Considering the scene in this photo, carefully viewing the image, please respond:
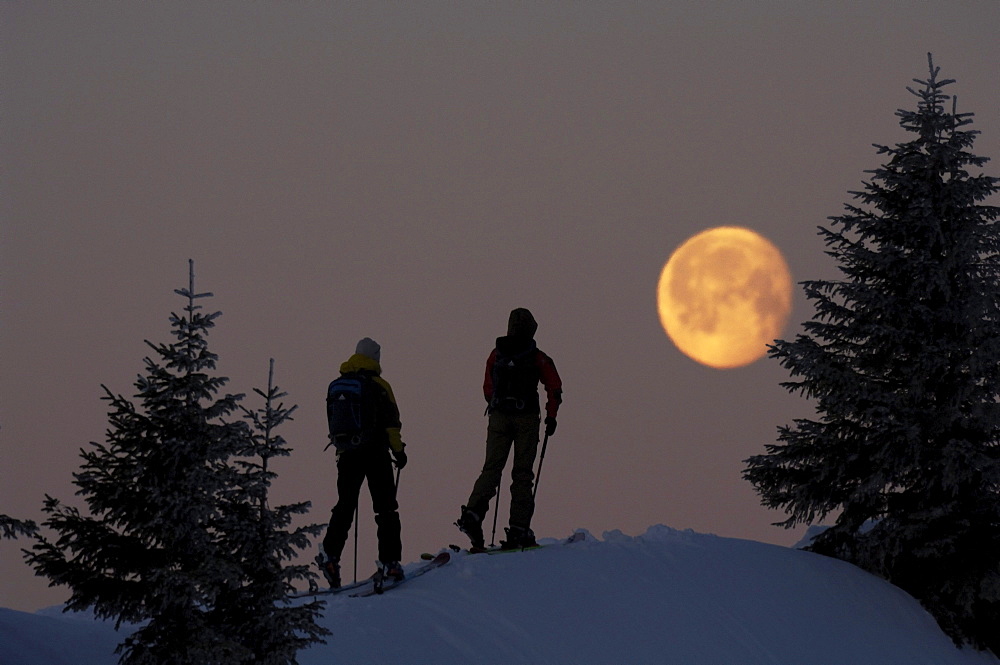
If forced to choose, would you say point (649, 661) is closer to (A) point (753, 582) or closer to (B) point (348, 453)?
(A) point (753, 582)

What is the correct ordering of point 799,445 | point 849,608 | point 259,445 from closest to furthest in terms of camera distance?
point 259,445
point 849,608
point 799,445

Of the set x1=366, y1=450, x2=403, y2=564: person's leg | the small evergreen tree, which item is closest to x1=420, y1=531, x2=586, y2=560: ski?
x1=366, y1=450, x2=403, y2=564: person's leg

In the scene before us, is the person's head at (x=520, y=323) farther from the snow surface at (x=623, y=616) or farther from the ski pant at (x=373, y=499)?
the snow surface at (x=623, y=616)

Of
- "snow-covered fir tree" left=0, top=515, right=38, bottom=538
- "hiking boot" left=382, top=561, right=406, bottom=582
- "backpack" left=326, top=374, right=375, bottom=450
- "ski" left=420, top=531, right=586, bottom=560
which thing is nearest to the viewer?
"snow-covered fir tree" left=0, top=515, right=38, bottom=538

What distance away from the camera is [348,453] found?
14.8 meters

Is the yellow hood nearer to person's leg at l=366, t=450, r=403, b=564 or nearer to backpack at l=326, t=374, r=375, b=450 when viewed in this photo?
backpack at l=326, t=374, r=375, b=450

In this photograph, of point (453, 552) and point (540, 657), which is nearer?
point (540, 657)

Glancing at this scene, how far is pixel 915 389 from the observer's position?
54.0 ft

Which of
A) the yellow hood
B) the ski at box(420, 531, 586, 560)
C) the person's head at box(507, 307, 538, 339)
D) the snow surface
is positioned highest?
the person's head at box(507, 307, 538, 339)

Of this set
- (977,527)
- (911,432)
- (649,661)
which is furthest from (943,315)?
(649,661)

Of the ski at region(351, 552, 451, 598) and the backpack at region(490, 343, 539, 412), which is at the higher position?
the backpack at region(490, 343, 539, 412)

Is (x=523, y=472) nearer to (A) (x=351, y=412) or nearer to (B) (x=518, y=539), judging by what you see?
(B) (x=518, y=539)

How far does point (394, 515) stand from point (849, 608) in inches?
249

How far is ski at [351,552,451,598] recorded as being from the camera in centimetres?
1407
